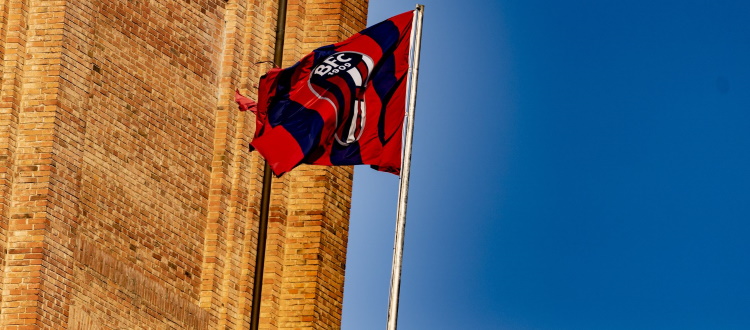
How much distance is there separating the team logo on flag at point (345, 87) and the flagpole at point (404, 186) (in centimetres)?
68

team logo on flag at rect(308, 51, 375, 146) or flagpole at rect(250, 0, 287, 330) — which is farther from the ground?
team logo on flag at rect(308, 51, 375, 146)

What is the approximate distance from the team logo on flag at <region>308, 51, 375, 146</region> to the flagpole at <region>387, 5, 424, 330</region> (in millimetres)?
681

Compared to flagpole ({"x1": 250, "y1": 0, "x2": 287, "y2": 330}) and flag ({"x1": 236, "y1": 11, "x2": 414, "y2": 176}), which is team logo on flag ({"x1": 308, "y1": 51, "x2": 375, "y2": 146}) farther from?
flagpole ({"x1": 250, "y1": 0, "x2": 287, "y2": 330})

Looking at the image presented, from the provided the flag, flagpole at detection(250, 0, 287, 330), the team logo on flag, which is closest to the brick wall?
flagpole at detection(250, 0, 287, 330)

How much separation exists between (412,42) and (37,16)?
4.50m

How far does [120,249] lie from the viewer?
27922 mm

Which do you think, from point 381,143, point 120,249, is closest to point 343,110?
point 381,143

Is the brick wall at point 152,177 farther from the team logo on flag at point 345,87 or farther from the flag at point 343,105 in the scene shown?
the team logo on flag at point 345,87

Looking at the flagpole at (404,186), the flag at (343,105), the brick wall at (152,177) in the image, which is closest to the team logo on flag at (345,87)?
the flag at (343,105)

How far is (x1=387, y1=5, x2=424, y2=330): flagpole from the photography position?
24.4 meters

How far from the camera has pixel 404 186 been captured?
24812 millimetres

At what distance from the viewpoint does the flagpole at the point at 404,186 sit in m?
24.4

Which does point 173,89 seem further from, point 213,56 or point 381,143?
point 381,143

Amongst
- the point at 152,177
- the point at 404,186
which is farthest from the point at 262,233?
the point at 404,186
